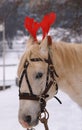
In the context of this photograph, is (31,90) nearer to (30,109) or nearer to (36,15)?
(30,109)

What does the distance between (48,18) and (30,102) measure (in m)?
0.70

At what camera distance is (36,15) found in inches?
382

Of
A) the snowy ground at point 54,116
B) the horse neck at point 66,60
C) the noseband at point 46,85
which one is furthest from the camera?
the snowy ground at point 54,116

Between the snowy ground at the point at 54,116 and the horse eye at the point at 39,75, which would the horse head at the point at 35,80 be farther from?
the snowy ground at the point at 54,116

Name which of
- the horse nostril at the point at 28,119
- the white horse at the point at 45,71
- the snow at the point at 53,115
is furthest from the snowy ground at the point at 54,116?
the horse nostril at the point at 28,119

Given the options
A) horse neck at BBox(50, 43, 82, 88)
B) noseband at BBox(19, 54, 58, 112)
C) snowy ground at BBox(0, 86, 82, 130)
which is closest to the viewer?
noseband at BBox(19, 54, 58, 112)

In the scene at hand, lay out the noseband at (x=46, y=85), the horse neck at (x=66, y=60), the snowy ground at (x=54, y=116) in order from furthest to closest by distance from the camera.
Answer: the snowy ground at (x=54, y=116), the horse neck at (x=66, y=60), the noseband at (x=46, y=85)

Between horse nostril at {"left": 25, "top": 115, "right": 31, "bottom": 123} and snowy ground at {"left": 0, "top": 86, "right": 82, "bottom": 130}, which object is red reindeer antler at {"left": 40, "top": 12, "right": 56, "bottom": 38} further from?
snowy ground at {"left": 0, "top": 86, "right": 82, "bottom": 130}

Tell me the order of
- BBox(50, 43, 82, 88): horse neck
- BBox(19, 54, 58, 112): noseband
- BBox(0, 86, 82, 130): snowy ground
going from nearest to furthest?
BBox(19, 54, 58, 112): noseband → BBox(50, 43, 82, 88): horse neck → BBox(0, 86, 82, 130): snowy ground

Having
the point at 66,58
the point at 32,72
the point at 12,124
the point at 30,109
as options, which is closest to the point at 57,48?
the point at 66,58

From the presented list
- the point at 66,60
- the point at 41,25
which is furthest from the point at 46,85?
the point at 41,25

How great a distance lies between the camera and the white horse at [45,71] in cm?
282

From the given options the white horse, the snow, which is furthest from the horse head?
the snow

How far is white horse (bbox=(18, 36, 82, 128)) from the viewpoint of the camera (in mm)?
2822
